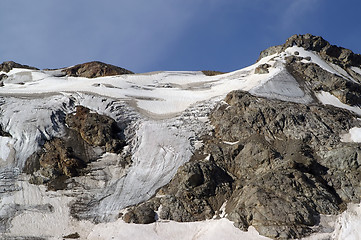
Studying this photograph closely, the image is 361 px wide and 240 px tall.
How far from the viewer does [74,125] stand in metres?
28.1

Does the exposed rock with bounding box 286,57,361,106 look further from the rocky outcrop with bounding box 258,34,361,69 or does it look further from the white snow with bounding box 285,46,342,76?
the rocky outcrop with bounding box 258,34,361,69

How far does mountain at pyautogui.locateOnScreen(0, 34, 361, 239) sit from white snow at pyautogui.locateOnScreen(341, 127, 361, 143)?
0.08 meters

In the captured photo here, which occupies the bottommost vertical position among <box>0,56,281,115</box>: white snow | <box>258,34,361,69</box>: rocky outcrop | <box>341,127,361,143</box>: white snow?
<box>341,127,361,143</box>: white snow

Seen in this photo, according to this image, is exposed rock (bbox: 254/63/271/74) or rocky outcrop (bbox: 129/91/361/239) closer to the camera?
rocky outcrop (bbox: 129/91/361/239)

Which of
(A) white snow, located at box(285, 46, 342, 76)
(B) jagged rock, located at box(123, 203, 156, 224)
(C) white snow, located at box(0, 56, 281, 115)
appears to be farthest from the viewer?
(A) white snow, located at box(285, 46, 342, 76)

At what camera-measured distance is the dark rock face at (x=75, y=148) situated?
22.8 m

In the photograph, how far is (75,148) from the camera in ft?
84.1

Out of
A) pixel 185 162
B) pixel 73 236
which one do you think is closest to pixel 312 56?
pixel 185 162

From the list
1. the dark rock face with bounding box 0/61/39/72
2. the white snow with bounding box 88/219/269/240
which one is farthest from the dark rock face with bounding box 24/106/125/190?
the dark rock face with bounding box 0/61/39/72

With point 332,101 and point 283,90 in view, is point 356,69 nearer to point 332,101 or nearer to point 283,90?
point 332,101

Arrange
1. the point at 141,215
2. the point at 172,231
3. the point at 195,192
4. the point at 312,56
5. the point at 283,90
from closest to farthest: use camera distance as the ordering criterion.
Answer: the point at 172,231
the point at 141,215
the point at 195,192
the point at 283,90
the point at 312,56

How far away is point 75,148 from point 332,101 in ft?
90.3

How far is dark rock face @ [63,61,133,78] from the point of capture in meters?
56.0

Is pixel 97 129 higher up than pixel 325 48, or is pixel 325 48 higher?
pixel 325 48
